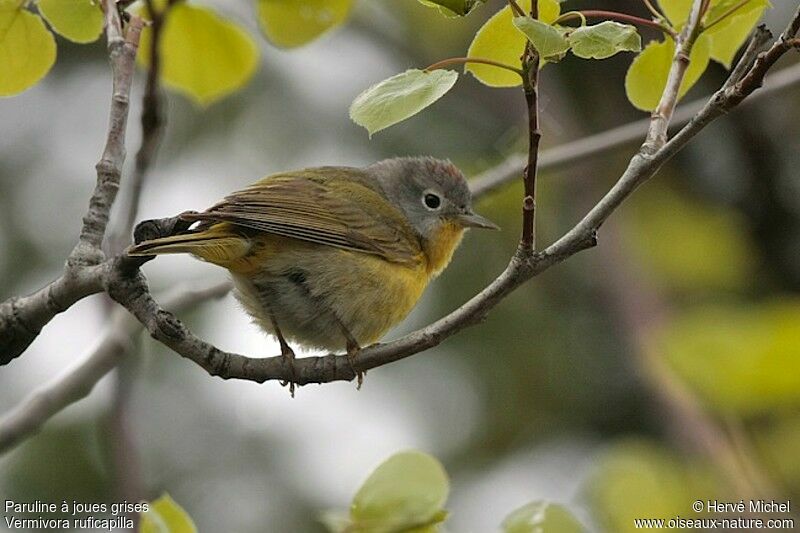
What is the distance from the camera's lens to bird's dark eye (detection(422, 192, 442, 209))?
4.69m

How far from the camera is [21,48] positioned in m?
2.66

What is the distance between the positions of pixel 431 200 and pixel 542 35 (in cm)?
276

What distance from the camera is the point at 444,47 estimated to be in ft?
23.5

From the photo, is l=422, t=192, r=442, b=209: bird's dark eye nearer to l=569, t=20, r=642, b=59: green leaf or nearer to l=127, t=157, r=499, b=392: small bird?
l=127, t=157, r=499, b=392: small bird

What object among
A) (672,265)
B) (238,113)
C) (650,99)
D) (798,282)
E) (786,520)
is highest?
(238,113)

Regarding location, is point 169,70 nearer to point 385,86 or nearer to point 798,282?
point 385,86

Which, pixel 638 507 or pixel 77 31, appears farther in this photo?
pixel 638 507

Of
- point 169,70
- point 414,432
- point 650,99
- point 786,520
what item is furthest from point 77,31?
point 414,432

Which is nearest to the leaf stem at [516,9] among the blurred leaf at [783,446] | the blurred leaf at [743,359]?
the blurred leaf at [743,359]

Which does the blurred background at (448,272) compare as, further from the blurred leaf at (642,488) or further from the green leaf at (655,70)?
the green leaf at (655,70)

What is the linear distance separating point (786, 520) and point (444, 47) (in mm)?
4375

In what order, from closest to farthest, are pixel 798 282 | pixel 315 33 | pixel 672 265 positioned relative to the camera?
pixel 315 33 < pixel 798 282 < pixel 672 265

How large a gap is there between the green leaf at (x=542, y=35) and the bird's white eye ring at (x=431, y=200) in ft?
8.82

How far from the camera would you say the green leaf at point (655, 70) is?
103 inches
